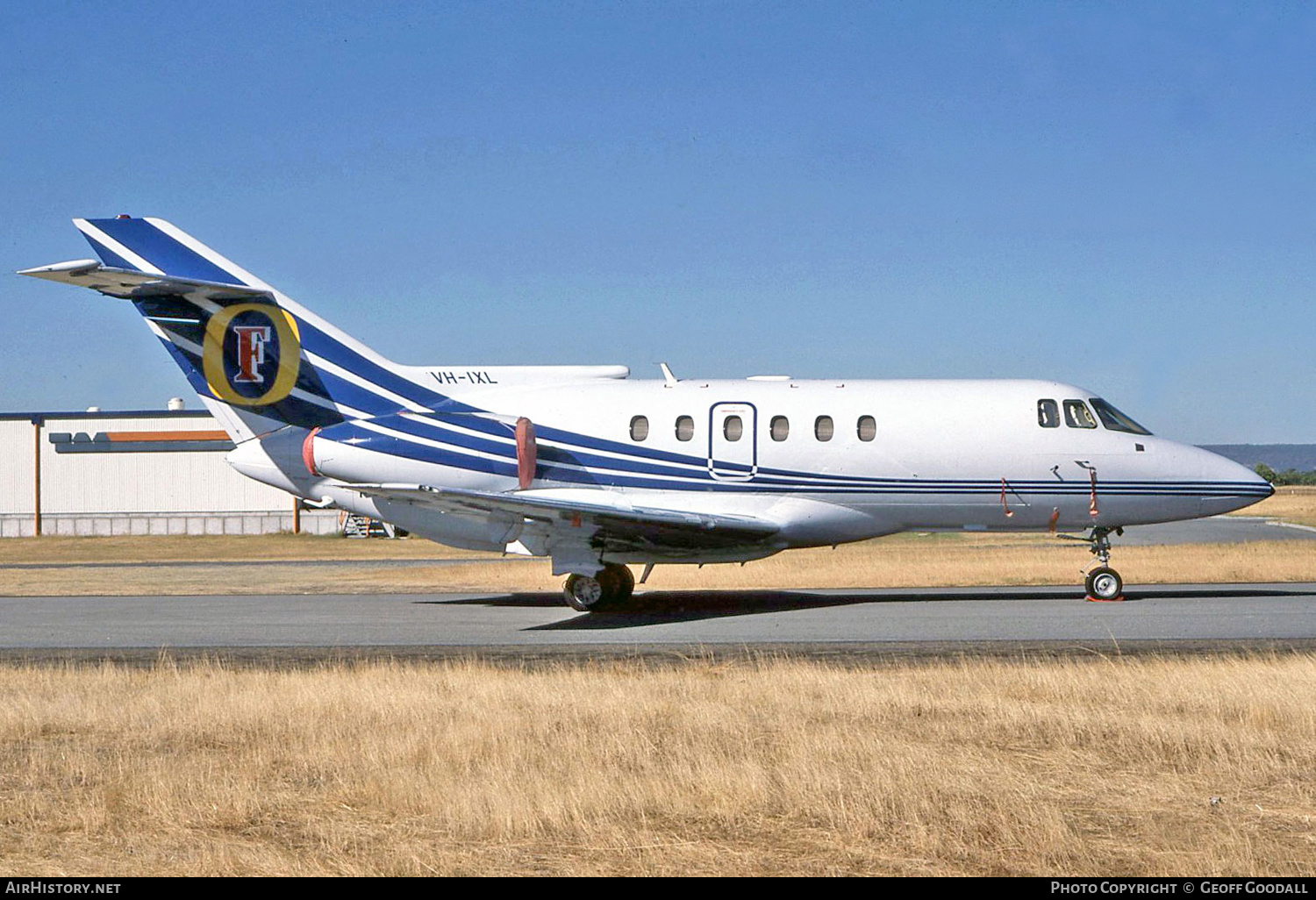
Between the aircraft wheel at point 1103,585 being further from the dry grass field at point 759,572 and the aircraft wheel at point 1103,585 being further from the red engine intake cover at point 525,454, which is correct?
the red engine intake cover at point 525,454

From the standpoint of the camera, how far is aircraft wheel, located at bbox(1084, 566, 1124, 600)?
21062mm

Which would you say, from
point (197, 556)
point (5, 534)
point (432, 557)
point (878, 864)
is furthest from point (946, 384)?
point (5, 534)

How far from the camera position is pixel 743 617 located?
19.6 metres

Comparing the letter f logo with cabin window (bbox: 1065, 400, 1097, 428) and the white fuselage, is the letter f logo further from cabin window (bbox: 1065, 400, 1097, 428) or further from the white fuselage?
cabin window (bbox: 1065, 400, 1097, 428)

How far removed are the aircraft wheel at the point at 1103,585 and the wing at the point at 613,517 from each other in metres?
5.01

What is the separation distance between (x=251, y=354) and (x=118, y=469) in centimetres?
5229

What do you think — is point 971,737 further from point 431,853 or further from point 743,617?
point 743,617

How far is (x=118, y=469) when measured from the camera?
6969cm

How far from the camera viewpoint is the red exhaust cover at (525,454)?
21.7m

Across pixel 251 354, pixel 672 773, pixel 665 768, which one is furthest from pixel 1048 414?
pixel 672 773

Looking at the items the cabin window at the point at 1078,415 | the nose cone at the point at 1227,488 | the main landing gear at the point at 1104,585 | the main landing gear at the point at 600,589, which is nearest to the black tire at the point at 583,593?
the main landing gear at the point at 600,589

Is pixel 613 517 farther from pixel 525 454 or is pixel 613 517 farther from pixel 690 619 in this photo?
pixel 525 454

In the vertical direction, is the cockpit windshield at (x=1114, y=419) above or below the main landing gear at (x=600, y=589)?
above

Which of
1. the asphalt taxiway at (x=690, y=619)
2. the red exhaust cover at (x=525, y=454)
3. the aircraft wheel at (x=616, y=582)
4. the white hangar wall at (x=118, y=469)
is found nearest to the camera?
the asphalt taxiway at (x=690, y=619)
